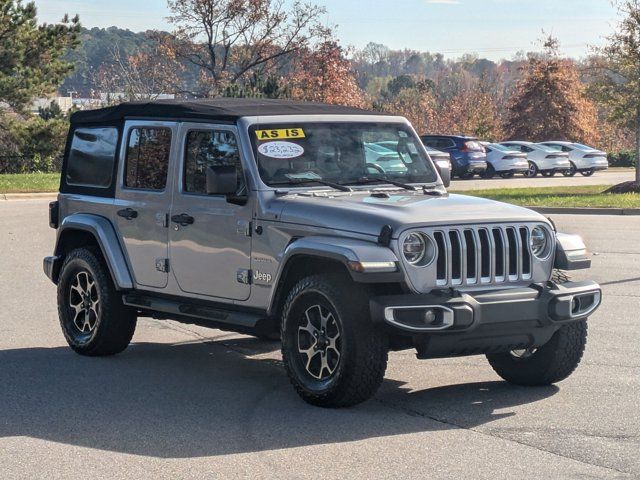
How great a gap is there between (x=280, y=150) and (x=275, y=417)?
198cm

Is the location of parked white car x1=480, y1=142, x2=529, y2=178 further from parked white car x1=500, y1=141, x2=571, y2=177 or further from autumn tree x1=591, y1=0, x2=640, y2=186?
autumn tree x1=591, y1=0, x2=640, y2=186

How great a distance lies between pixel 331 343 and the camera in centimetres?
738

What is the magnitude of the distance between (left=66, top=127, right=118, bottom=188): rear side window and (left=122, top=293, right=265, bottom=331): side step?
1056mm

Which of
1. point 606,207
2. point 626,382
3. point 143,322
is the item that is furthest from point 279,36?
point 626,382

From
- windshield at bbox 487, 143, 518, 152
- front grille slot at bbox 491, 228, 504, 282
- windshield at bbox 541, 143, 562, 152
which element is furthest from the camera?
windshield at bbox 541, 143, 562, 152

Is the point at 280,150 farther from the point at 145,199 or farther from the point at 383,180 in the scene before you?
the point at 145,199

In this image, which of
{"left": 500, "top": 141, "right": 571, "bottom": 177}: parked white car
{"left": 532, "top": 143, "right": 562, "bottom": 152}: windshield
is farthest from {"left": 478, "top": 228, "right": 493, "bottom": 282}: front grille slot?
{"left": 532, "top": 143, "right": 562, "bottom": 152}: windshield

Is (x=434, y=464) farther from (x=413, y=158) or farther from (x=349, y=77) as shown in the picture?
(x=349, y=77)

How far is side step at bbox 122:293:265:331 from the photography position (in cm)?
812

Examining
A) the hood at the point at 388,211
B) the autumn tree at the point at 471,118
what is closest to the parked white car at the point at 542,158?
the autumn tree at the point at 471,118

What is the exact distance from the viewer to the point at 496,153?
47562 millimetres

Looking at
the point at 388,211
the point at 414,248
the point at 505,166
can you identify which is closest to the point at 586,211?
the point at 505,166

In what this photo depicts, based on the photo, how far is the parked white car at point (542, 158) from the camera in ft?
163

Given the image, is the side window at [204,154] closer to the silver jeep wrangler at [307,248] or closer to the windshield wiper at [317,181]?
Answer: the silver jeep wrangler at [307,248]
